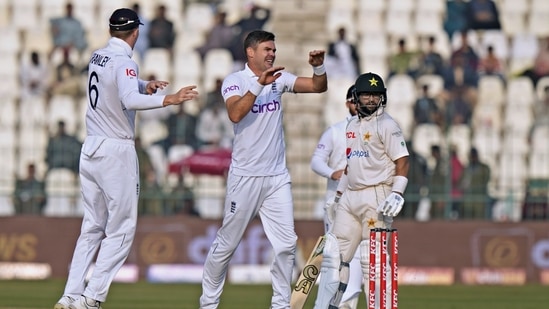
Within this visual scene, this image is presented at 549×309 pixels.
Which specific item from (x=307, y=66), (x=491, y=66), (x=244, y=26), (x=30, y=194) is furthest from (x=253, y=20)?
(x=30, y=194)

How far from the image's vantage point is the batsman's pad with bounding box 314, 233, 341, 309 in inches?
426

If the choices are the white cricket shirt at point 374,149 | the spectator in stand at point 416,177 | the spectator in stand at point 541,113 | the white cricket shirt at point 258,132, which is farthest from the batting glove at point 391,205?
the spectator in stand at point 541,113

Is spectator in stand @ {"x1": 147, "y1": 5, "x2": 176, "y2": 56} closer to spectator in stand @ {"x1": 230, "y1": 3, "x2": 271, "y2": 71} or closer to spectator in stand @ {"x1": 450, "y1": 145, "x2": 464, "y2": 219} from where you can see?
spectator in stand @ {"x1": 230, "y1": 3, "x2": 271, "y2": 71}

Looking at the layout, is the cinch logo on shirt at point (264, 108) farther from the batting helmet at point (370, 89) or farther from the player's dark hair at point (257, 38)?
the batting helmet at point (370, 89)

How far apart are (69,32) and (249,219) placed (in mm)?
12667

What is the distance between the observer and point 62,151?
19.9 m

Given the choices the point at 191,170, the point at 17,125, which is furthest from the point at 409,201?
the point at 17,125

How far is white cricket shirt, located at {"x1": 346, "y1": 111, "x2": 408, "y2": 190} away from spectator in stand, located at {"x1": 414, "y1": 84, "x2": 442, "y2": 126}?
31.9ft

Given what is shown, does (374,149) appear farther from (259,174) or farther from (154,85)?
(154,85)

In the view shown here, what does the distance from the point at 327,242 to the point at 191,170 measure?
862cm

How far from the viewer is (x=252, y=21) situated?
22.6 m

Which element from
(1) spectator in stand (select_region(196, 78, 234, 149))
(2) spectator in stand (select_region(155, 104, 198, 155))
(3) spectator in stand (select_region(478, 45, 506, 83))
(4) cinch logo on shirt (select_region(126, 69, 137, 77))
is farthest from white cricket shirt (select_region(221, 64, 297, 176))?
(3) spectator in stand (select_region(478, 45, 506, 83))

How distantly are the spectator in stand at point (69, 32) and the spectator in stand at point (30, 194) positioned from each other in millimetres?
3572

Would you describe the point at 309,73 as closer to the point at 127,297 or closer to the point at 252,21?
the point at 252,21
